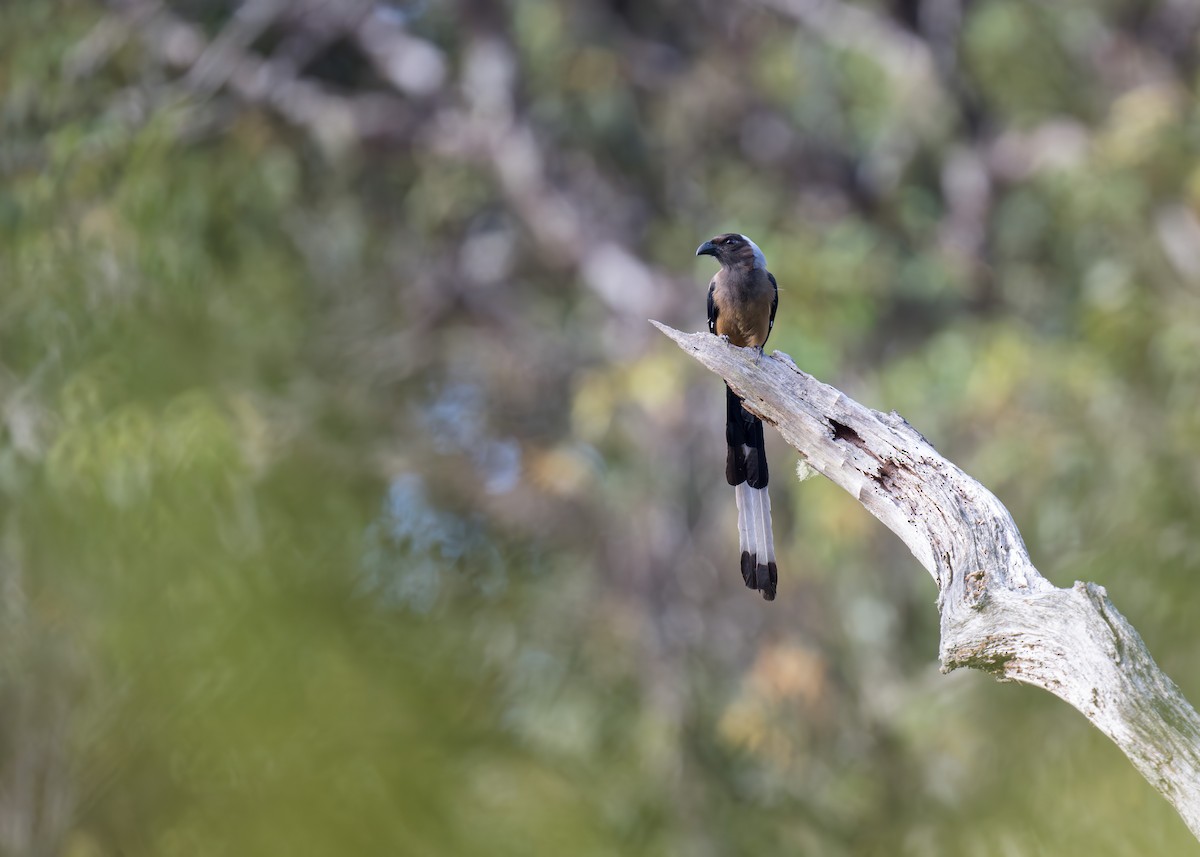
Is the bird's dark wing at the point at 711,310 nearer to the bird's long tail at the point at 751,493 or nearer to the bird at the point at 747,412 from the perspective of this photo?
the bird at the point at 747,412

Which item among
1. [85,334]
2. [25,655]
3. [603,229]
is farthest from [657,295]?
[25,655]

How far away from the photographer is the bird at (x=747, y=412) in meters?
4.29

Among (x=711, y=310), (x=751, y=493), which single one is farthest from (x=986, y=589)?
(x=711, y=310)

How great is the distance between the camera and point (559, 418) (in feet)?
38.8

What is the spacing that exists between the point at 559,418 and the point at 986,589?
890 centimetres

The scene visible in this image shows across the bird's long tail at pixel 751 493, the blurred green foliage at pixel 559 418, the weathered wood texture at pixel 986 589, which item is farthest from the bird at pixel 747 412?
the blurred green foliage at pixel 559 418

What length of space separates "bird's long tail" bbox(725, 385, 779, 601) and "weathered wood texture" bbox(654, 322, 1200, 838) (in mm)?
730

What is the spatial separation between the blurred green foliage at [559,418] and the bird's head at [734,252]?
5.83ft

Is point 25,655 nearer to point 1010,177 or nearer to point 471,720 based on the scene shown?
point 471,720

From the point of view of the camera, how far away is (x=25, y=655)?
5.65 metres

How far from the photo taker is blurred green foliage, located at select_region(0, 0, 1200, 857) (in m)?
4.70

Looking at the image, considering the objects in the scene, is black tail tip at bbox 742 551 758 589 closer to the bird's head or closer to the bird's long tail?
the bird's long tail

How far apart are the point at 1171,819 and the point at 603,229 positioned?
25.3 ft

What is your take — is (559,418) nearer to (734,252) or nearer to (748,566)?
(734,252)
